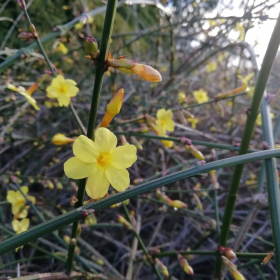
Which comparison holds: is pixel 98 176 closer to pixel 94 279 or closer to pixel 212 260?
pixel 94 279

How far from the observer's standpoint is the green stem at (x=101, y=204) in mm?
681

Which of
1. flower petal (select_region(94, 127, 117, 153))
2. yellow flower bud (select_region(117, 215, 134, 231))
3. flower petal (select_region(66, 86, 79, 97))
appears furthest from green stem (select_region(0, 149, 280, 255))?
flower petal (select_region(66, 86, 79, 97))

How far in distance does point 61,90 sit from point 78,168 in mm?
1011

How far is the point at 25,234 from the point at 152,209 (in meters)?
1.89

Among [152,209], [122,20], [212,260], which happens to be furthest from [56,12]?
[212,260]

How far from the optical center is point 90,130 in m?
0.82

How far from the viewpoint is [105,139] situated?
0.87 metres

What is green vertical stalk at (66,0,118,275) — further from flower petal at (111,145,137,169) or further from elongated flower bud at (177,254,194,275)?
elongated flower bud at (177,254,194,275)

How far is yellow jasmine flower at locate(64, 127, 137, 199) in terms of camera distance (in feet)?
2.68

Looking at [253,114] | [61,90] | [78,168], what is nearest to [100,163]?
[78,168]

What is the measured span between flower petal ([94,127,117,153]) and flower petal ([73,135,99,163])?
3 centimetres

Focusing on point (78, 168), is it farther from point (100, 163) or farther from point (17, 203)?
point (17, 203)

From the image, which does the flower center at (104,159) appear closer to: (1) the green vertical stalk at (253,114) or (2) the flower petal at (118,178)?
(2) the flower petal at (118,178)

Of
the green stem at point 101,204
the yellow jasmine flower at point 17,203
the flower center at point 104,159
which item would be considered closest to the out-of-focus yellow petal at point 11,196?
the yellow jasmine flower at point 17,203
